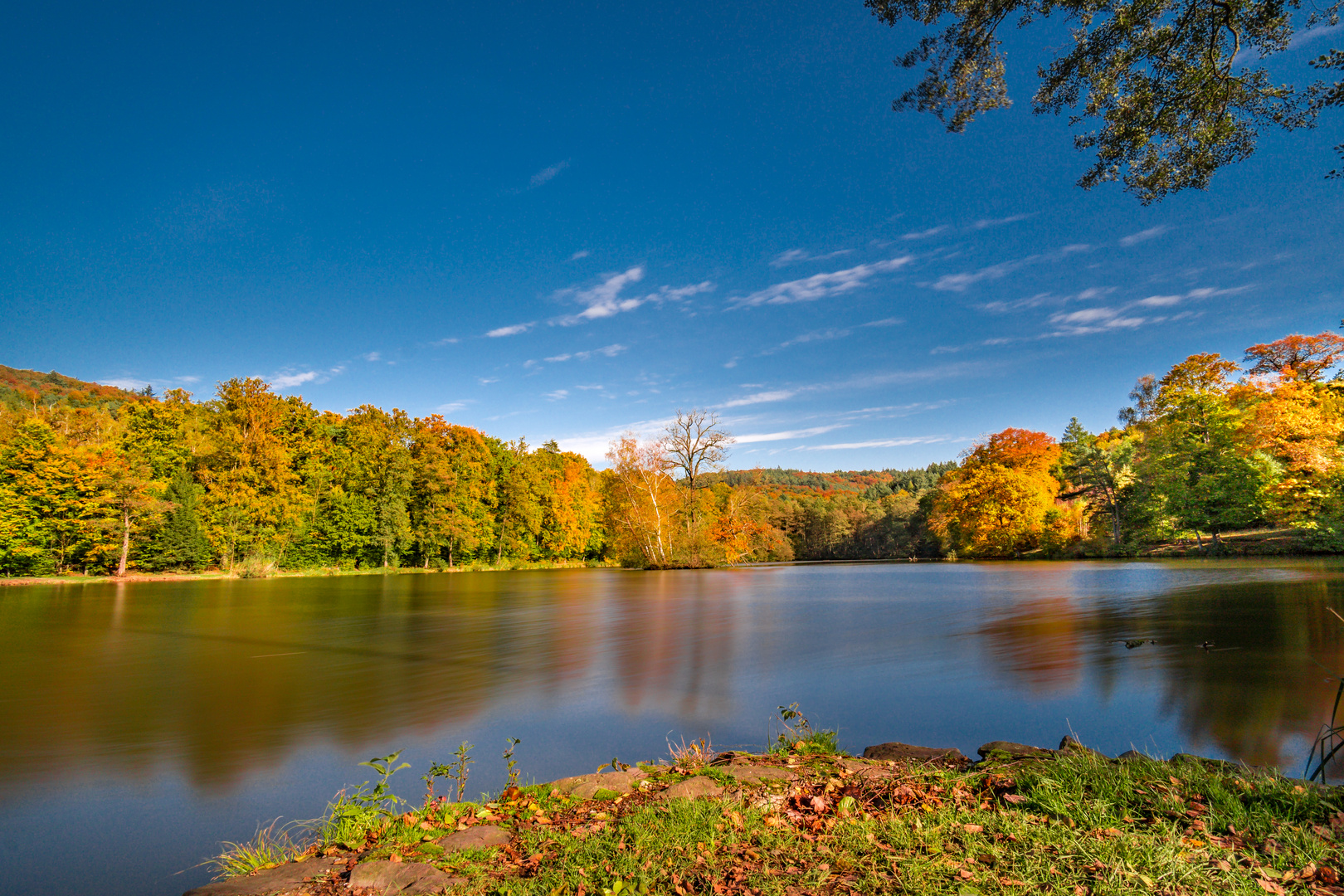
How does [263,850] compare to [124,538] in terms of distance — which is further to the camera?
[124,538]

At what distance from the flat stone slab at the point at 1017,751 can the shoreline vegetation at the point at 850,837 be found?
23cm

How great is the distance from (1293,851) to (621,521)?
4054cm

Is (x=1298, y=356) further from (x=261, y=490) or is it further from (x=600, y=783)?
(x=261, y=490)

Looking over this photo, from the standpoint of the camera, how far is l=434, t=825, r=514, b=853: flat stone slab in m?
3.22

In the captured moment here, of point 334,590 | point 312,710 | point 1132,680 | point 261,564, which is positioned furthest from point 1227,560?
point 261,564

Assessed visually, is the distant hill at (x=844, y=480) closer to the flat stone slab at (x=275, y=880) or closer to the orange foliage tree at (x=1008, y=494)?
the orange foliage tree at (x=1008, y=494)

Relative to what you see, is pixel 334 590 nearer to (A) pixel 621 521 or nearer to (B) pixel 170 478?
(B) pixel 170 478

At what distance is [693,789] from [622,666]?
247 inches

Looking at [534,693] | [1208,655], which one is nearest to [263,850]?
[534,693]

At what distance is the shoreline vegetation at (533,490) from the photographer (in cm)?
2833

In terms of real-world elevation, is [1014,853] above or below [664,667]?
above

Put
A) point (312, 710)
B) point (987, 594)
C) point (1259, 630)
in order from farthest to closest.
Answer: point (987, 594)
point (1259, 630)
point (312, 710)

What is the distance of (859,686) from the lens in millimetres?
8055

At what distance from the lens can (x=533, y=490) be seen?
49469 millimetres
